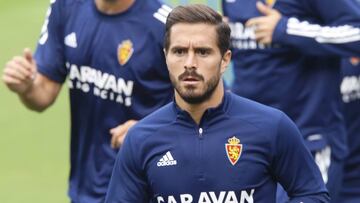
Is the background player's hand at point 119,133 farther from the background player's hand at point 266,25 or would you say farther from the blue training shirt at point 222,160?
the blue training shirt at point 222,160

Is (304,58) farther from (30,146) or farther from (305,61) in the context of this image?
(30,146)

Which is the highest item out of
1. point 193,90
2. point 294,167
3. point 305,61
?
point 193,90

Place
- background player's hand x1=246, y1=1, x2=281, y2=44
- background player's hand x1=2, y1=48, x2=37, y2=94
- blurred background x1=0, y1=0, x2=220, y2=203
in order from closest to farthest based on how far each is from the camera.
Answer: background player's hand x1=2, y1=48, x2=37, y2=94 < background player's hand x1=246, y1=1, x2=281, y2=44 < blurred background x1=0, y1=0, x2=220, y2=203

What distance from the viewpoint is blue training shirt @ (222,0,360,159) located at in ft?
23.3

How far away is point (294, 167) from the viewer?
17.9 feet

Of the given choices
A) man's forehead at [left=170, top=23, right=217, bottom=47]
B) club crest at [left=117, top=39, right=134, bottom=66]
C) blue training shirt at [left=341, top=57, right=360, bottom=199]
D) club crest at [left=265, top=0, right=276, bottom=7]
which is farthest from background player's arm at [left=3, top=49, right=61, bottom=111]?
blue training shirt at [left=341, top=57, right=360, bottom=199]

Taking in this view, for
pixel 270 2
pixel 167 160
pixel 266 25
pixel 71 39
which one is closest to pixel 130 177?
pixel 167 160

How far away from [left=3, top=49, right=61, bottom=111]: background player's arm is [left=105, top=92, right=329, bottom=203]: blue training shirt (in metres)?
1.15

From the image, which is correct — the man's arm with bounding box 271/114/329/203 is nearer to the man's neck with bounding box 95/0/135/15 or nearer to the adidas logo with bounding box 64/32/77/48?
the man's neck with bounding box 95/0/135/15

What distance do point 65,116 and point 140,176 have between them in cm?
597

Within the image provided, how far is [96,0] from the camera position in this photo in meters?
6.92

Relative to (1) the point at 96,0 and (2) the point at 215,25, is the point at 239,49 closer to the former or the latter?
(1) the point at 96,0

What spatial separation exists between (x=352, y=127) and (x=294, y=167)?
108 inches

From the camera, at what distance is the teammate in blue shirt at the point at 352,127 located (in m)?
8.04
